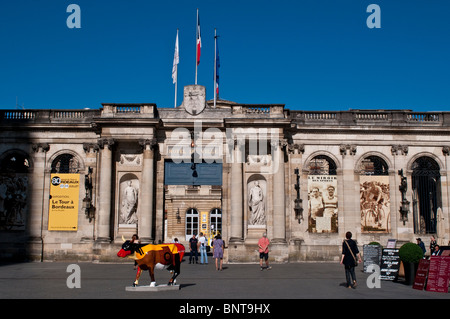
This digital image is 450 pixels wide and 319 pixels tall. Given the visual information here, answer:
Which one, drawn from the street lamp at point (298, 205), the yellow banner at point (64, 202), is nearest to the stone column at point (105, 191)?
the yellow banner at point (64, 202)

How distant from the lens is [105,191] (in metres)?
26.7

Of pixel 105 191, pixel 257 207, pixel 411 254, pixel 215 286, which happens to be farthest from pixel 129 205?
pixel 411 254

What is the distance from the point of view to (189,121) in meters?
28.0

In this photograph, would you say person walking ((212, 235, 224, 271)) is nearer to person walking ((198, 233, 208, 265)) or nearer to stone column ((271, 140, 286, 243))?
person walking ((198, 233, 208, 265))

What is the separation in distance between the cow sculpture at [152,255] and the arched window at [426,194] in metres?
19.1

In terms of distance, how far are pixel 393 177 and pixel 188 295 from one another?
1903cm

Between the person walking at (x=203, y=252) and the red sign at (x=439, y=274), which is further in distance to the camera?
the person walking at (x=203, y=252)

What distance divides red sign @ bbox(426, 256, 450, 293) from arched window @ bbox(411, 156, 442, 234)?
14.2 metres

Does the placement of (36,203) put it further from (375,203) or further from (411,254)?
(411,254)

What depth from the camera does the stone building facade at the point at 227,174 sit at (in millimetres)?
27047

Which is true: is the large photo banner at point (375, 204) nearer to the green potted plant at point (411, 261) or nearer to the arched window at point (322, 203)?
the arched window at point (322, 203)

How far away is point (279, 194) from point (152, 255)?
13.8 m
